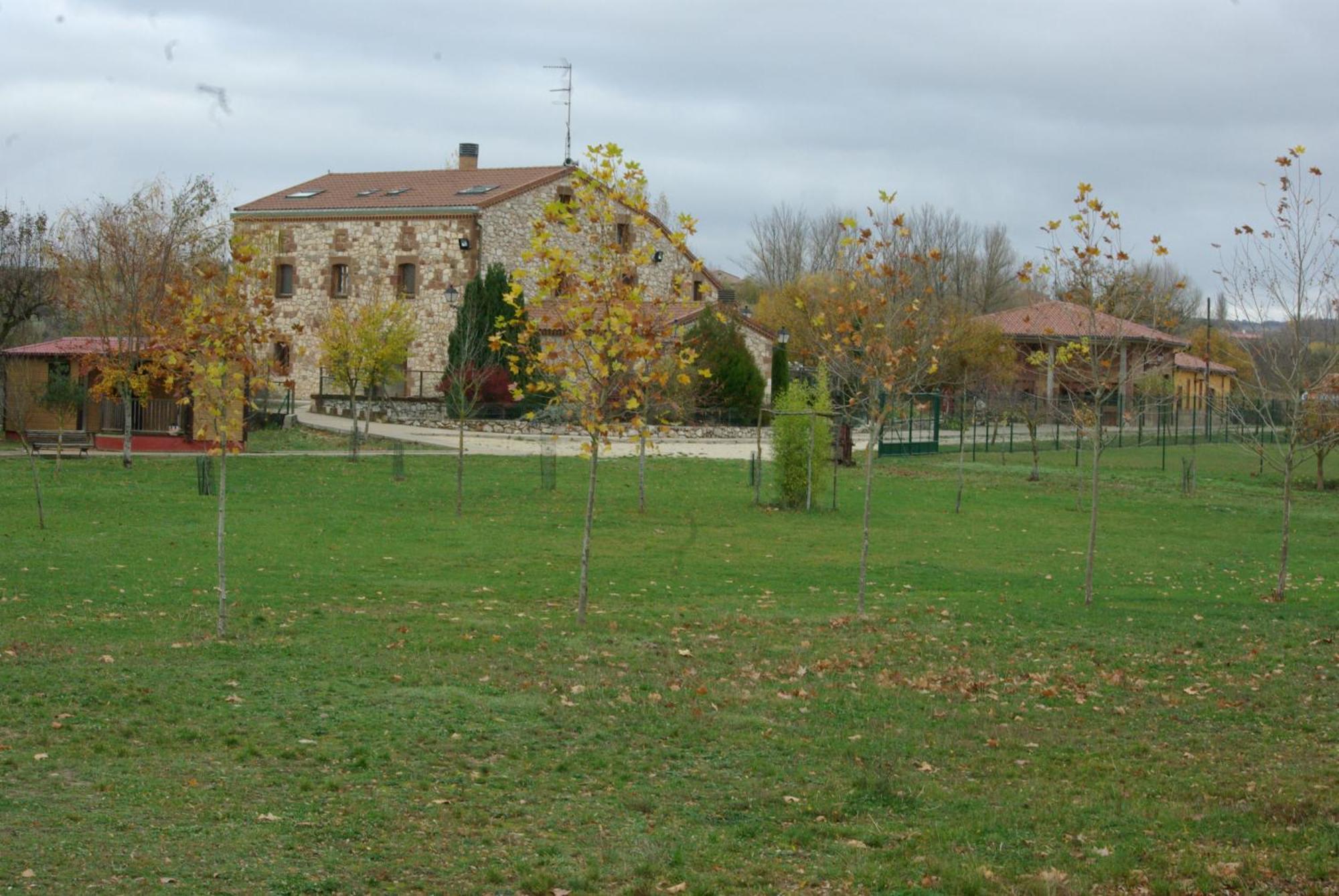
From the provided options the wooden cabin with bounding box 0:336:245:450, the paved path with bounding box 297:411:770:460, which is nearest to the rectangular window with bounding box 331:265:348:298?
the paved path with bounding box 297:411:770:460

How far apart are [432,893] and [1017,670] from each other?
730cm

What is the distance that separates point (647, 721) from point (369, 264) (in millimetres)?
48918

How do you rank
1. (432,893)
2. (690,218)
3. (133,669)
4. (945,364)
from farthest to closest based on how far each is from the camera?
1. (945,364)
2. (690,218)
3. (133,669)
4. (432,893)

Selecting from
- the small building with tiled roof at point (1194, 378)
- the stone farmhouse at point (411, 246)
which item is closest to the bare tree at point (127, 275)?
the stone farmhouse at point (411, 246)

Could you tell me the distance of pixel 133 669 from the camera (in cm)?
1072

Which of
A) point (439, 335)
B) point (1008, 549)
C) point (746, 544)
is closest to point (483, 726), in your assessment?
point (746, 544)

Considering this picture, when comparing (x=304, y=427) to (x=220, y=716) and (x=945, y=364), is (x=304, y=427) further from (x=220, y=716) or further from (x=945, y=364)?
(x=220, y=716)

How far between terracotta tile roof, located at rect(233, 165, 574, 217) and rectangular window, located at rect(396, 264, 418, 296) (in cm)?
243

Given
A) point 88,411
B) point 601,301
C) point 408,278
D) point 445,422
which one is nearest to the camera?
point 601,301

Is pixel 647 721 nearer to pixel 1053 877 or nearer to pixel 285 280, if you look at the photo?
pixel 1053 877

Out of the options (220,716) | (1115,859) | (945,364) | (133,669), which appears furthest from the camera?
(945,364)

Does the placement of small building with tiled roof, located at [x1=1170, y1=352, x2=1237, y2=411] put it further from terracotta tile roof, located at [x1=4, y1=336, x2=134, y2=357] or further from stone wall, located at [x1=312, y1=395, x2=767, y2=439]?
terracotta tile roof, located at [x1=4, y1=336, x2=134, y2=357]

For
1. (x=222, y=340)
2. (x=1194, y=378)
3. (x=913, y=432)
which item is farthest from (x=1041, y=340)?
(x=1194, y=378)

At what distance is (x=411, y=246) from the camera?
182ft
